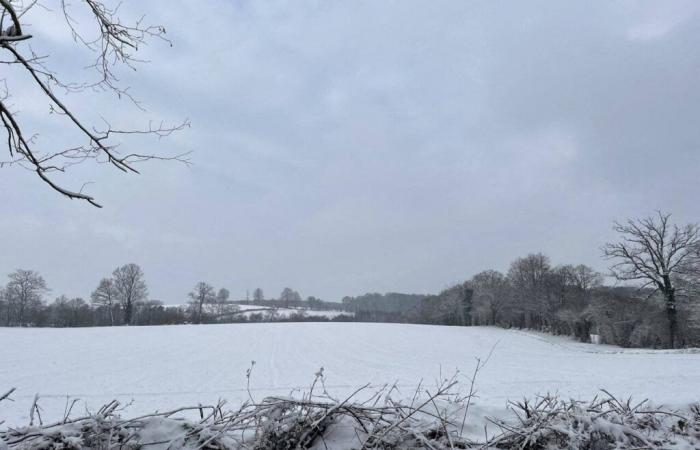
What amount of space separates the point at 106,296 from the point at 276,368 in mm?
73863

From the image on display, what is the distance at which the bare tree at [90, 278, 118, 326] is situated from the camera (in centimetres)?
8450

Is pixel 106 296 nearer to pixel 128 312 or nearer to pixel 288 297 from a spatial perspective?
pixel 128 312

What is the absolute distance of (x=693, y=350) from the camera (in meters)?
29.5

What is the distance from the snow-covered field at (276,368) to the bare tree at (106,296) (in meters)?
38.5

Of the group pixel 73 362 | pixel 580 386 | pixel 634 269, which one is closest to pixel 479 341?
pixel 634 269

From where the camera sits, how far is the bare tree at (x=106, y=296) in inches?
3327

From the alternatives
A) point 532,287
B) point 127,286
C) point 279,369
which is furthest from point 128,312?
point 532,287

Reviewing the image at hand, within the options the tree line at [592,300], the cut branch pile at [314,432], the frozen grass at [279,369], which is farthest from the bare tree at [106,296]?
the cut branch pile at [314,432]

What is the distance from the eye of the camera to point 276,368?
26.1m

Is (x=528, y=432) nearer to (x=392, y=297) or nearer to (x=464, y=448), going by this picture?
(x=464, y=448)

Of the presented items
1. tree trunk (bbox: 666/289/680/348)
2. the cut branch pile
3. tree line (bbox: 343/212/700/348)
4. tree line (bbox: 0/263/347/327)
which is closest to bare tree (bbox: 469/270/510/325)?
tree line (bbox: 343/212/700/348)

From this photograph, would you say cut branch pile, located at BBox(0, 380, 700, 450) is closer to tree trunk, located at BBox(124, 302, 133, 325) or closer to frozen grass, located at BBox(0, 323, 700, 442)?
frozen grass, located at BBox(0, 323, 700, 442)

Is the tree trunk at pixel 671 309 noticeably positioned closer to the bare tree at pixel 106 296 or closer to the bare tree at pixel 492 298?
the bare tree at pixel 492 298

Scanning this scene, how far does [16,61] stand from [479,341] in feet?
167
